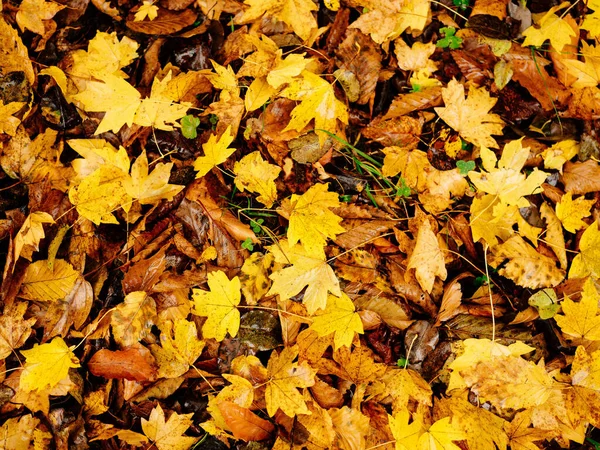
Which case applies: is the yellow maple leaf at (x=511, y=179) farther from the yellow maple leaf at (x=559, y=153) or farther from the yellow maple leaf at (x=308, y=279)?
the yellow maple leaf at (x=308, y=279)

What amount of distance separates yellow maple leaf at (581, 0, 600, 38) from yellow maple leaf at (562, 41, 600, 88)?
0.05 m

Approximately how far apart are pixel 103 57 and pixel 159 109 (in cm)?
36

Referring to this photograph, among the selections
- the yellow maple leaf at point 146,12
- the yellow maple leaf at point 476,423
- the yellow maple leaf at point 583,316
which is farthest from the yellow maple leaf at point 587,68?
the yellow maple leaf at point 146,12

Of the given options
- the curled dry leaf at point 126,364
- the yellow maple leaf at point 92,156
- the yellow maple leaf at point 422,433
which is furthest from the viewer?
the yellow maple leaf at point 92,156

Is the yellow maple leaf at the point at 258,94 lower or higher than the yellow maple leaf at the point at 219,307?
higher

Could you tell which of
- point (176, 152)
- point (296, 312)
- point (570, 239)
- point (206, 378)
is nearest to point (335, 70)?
point (176, 152)

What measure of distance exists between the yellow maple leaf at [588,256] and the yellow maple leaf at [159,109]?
1706 millimetres

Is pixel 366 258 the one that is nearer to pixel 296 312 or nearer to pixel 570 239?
pixel 296 312

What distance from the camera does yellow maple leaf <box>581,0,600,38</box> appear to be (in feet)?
6.45

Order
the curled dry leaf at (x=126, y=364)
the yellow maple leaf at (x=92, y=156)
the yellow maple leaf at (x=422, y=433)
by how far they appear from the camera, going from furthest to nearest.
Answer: the yellow maple leaf at (x=92, y=156), the curled dry leaf at (x=126, y=364), the yellow maple leaf at (x=422, y=433)

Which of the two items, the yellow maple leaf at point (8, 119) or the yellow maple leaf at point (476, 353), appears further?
the yellow maple leaf at point (8, 119)

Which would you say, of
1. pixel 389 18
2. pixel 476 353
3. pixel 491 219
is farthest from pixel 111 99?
pixel 476 353

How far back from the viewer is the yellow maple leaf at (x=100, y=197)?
1.91 metres

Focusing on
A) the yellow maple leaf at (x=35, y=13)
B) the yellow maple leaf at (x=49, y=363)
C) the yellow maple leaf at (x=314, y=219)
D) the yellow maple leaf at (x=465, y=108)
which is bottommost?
the yellow maple leaf at (x=49, y=363)
